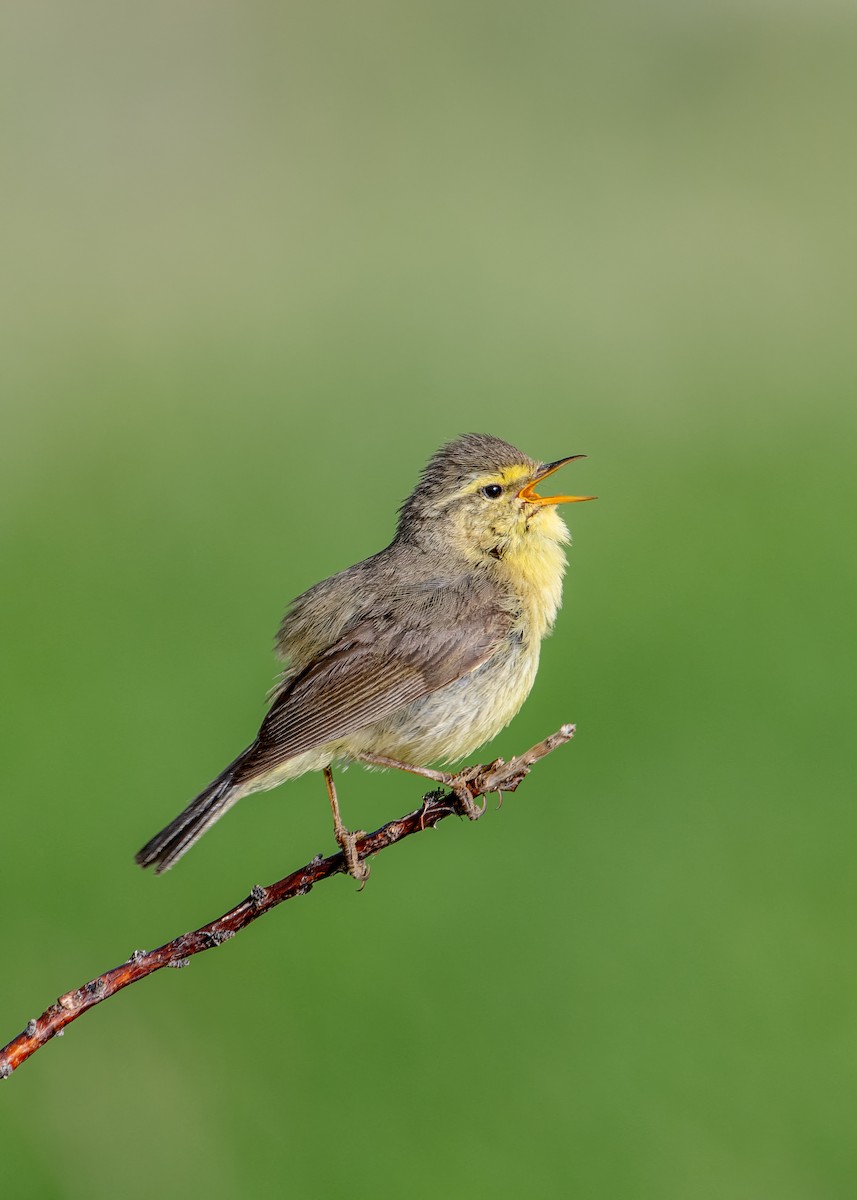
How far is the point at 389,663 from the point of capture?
5.36 m

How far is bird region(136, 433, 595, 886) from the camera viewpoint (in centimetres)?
512

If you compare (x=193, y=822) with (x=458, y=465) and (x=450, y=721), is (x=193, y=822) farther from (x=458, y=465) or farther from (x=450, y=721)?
(x=458, y=465)

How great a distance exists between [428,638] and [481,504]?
644 mm

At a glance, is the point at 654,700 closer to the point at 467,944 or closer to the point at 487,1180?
the point at 467,944

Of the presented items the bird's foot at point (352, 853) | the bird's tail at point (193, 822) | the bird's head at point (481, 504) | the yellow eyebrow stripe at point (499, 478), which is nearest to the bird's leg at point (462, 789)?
the bird's foot at point (352, 853)

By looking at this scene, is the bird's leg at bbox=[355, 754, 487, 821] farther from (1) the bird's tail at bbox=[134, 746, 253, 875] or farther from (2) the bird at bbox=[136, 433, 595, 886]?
(1) the bird's tail at bbox=[134, 746, 253, 875]

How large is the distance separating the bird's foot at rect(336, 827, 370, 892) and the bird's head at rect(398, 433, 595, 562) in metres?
1.68

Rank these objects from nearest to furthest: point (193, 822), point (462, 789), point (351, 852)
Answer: point (351, 852), point (462, 789), point (193, 822)

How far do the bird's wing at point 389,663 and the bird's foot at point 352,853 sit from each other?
2.39ft

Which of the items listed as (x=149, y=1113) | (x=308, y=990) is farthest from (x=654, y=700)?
(x=149, y=1113)

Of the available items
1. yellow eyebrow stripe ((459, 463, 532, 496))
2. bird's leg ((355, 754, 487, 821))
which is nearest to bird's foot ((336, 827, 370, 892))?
bird's leg ((355, 754, 487, 821))

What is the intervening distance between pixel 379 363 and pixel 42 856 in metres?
9.33

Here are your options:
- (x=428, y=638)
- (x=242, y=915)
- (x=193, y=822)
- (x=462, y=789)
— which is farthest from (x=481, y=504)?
(x=242, y=915)

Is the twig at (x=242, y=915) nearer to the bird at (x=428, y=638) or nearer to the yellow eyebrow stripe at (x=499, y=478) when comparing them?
the bird at (x=428, y=638)
